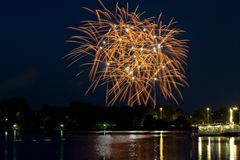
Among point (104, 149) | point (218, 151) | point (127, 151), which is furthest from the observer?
point (104, 149)

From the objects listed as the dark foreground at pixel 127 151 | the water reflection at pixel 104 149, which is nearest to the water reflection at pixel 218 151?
the dark foreground at pixel 127 151

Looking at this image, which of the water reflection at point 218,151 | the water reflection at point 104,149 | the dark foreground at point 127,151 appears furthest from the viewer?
the water reflection at point 104,149

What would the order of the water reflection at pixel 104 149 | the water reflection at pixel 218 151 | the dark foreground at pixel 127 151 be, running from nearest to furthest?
1. the water reflection at pixel 218 151
2. the dark foreground at pixel 127 151
3. the water reflection at pixel 104 149

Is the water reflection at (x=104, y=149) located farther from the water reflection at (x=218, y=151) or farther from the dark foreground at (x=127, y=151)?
the water reflection at (x=218, y=151)

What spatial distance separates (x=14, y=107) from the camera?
5842 inches

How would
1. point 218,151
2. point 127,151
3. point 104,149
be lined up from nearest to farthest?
1. point 218,151
2. point 127,151
3. point 104,149

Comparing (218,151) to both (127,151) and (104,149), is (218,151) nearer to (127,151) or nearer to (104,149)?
(127,151)

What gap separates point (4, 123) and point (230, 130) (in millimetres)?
79855

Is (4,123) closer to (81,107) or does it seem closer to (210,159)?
(81,107)

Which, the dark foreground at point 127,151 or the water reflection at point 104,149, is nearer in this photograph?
the dark foreground at point 127,151

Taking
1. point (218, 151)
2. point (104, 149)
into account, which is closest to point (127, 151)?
point (104, 149)

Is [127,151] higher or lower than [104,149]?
higher

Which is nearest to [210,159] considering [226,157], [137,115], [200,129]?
[226,157]

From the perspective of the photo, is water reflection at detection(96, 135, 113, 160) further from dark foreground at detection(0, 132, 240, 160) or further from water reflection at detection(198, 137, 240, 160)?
water reflection at detection(198, 137, 240, 160)
